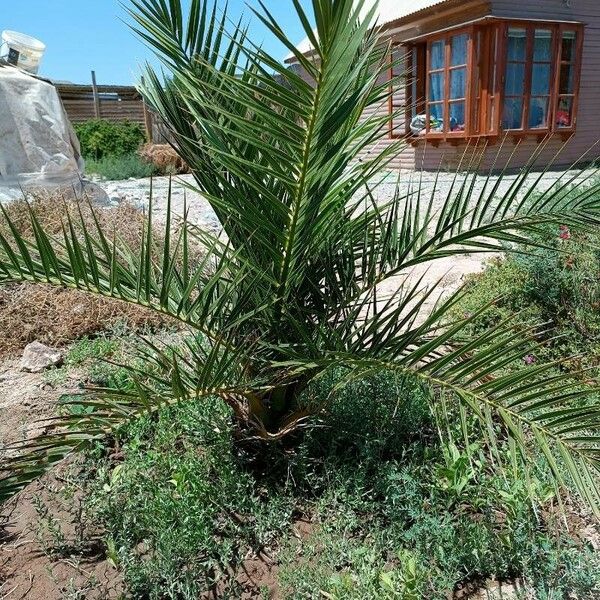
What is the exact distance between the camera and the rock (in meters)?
3.44

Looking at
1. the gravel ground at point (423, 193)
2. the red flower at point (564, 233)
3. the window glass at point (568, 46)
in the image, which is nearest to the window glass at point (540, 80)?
the window glass at point (568, 46)

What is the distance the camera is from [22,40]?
6.86 meters

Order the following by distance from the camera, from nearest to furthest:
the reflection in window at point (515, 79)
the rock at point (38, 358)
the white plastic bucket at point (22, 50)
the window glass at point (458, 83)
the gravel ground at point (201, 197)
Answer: the rock at point (38, 358), the white plastic bucket at point (22, 50), the gravel ground at point (201, 197), the reflection in window at point (515, 79), the window glass at point (458, 83)

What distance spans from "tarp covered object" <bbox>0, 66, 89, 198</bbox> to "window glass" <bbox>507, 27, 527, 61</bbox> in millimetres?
6967

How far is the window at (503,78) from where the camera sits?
9891mm

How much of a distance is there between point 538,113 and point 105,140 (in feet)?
32.0

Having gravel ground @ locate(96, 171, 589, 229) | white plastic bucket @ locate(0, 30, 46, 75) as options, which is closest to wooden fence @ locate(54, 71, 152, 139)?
gravel ground @ locate(96, 171, 589, 229)

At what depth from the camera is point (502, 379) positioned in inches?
62.4

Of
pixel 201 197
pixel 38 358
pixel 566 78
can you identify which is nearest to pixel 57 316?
pixel 38 358

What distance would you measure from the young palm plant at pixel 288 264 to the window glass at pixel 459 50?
9125 millimetres

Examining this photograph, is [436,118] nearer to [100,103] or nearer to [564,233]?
[564,233]

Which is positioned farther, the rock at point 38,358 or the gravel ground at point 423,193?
the gravel ground at point 423,193

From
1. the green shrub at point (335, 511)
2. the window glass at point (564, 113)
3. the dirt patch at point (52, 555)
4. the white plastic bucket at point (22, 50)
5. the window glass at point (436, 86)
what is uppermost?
the white plastic bucket at point (22, 50)

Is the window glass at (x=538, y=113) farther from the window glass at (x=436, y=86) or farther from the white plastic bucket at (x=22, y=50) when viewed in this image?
the white plastic bucket at (x=22, y=50)
